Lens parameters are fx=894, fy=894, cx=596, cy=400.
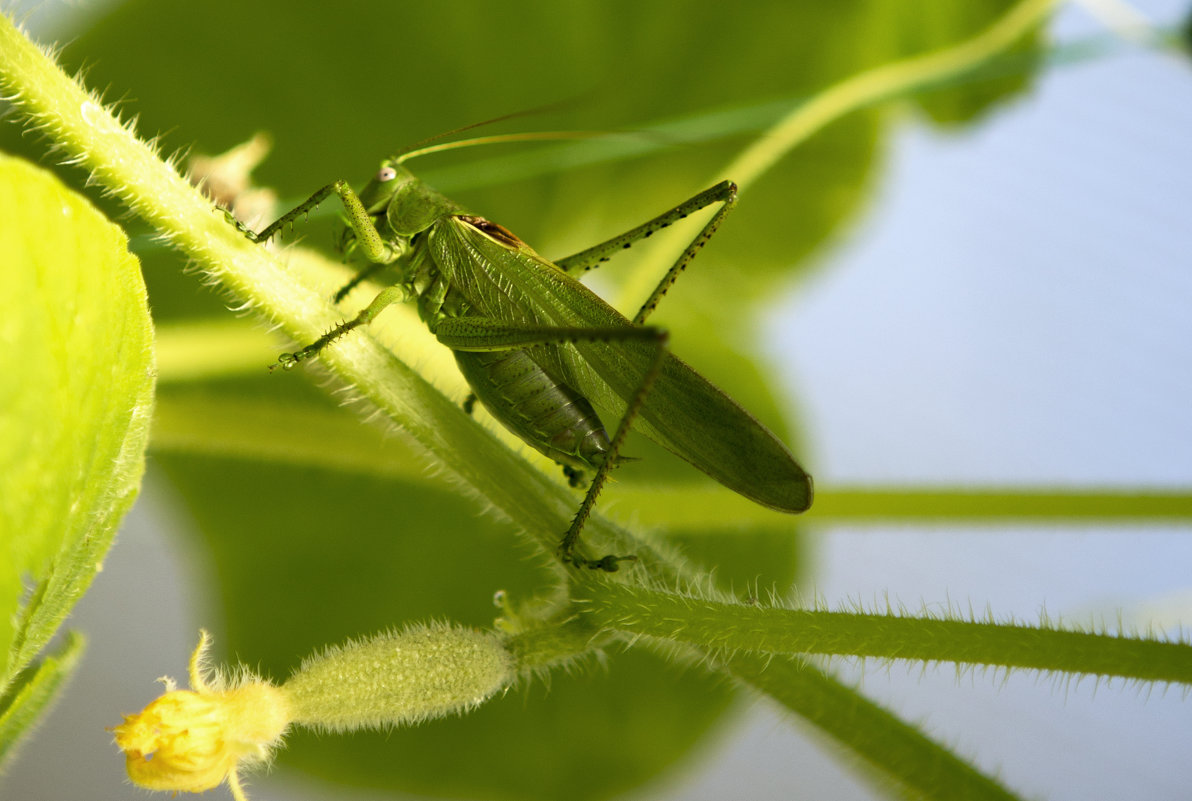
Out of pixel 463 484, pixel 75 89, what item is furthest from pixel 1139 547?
pixel 75 89

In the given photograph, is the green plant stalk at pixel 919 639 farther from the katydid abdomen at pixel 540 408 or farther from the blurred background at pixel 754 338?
the blurred background at pixel 754 338

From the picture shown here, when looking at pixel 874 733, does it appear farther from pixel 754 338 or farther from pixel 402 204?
pixel 754 338

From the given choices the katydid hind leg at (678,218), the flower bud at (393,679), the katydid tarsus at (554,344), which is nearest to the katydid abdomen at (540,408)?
the katydid tarsus at (554,344)

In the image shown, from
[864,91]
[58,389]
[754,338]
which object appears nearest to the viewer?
[58,389]

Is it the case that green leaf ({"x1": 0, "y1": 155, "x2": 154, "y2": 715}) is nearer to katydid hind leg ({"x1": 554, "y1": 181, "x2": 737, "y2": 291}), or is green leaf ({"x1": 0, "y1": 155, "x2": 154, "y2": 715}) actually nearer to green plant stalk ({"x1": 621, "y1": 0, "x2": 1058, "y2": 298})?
katydid hind leg ({"x1": 554, "y1": 181, "x2": 737, "y2": 291})

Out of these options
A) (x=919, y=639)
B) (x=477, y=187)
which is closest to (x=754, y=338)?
(x=477, y=187)
